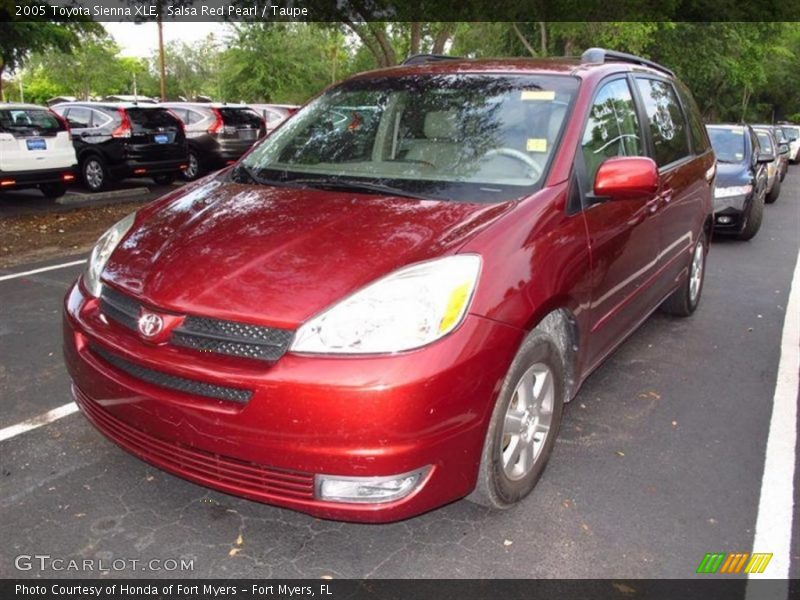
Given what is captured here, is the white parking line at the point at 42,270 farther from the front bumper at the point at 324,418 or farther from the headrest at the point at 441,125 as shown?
the headrest at the point at 441,125

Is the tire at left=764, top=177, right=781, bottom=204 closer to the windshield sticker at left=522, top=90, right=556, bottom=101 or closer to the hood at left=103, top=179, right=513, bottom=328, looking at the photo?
the windshield sticker at left=522, top=90, right=556, bottom=101

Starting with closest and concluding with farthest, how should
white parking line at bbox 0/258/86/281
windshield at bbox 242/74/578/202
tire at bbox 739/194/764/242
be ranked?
windshield at bbox 242/74/578/202
white parking line at bbox 0/258/86/281
tire at bbox 739/194/764/242

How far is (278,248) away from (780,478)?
256cm

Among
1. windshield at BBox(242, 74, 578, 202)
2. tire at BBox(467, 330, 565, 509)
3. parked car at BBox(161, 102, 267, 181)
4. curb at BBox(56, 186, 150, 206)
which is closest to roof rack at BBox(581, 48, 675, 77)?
windshield at BBox(242, 74, 578, 202)

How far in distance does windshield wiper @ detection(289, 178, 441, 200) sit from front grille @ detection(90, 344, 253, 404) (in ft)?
3.91

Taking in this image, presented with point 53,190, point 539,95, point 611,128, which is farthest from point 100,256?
point 53,190

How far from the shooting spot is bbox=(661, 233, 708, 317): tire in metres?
5.57

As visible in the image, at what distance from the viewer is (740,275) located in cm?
769

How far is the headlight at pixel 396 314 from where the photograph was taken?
2367 millimetres

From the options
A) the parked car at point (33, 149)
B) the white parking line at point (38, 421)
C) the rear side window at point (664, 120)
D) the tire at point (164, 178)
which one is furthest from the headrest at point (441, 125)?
the tire at point (164, 178)

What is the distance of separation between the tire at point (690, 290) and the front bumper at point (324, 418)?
3421mm

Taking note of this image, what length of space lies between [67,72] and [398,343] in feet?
205

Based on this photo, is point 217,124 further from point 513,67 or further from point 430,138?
point 430,138

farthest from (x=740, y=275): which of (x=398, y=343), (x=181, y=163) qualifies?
(x=181, y=163)
